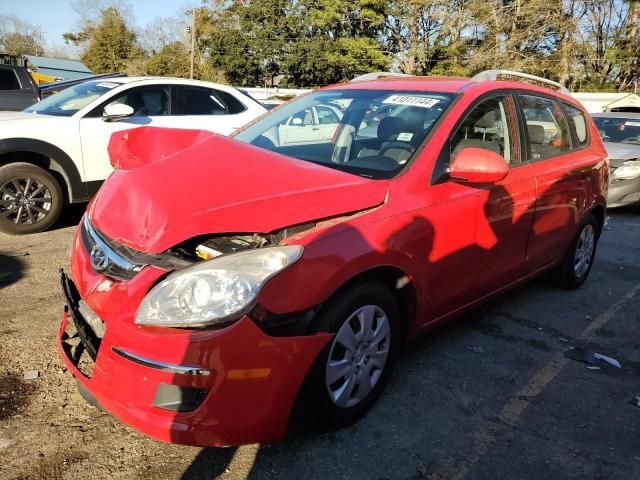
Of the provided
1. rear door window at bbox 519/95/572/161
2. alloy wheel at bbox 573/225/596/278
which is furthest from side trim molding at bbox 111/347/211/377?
alloy wheel at bbox 573/225/596/278

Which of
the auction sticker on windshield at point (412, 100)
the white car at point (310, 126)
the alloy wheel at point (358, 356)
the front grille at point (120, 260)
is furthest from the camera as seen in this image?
the white car at point (310, 126)

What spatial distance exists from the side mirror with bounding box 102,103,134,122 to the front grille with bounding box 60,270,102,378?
354 cm

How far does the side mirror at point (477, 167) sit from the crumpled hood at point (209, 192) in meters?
0.49

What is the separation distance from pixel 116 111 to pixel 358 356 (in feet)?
14.8

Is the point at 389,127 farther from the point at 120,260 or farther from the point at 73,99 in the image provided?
the point at 73,99

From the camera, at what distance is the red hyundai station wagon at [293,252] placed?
2156 mm

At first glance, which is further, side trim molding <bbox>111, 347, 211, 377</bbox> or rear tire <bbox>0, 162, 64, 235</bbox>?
rear tire <bbox>0, 162, 64, 235</bbox>

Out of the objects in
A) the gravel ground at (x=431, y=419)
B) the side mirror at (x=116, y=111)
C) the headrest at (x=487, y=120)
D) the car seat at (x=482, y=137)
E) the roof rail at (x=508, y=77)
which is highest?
the roof rail at (x=508, y=77)

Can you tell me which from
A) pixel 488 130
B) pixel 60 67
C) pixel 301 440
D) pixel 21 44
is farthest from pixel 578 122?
pixel 21 44

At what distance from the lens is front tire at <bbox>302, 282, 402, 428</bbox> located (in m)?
2.44

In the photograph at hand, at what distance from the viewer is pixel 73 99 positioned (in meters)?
6.52

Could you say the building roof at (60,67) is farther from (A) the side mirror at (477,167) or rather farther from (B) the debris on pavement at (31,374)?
(A) the side mirror at (477,167)

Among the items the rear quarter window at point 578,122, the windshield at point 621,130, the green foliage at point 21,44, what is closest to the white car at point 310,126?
the rear quarter window at point 578,122

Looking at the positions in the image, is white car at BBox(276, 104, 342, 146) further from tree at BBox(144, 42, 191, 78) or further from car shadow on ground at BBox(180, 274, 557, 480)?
tree at BBox(144, 42, 191, 78)
